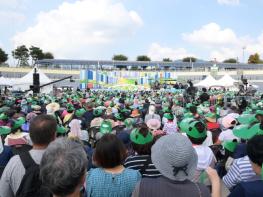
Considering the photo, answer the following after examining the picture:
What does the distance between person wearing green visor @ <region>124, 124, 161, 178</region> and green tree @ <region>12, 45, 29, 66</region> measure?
9934 centimetres

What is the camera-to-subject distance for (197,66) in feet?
306

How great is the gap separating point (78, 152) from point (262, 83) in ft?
254

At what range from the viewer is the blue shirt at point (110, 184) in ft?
10.4

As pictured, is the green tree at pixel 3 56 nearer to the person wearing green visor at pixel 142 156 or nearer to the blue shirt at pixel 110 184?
the person wearing green visor at pixel 142 156

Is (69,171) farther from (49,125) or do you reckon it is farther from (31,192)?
(49,125)

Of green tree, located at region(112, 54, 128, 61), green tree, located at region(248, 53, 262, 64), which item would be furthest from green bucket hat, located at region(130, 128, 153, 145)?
green tree, located at region(248, 53, 262, 64)

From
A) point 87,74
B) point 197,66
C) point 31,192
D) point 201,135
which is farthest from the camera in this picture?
point 197,66

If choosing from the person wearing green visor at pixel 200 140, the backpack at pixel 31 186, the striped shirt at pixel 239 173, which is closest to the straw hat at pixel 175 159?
the backpack at pixel 31 186

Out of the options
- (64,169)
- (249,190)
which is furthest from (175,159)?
(64,169)

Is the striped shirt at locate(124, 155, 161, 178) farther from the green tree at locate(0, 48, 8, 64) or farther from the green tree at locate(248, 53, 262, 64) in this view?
the green tree at locate(248, 53, 262, 64)

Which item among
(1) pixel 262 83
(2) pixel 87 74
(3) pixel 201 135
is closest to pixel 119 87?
(2) pixel 87 74

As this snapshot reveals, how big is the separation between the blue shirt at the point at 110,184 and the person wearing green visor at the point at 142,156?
80cm

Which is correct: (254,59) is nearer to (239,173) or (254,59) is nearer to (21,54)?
(21,54)

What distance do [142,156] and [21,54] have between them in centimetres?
10063
